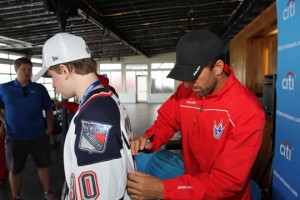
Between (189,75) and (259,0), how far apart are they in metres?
3.73

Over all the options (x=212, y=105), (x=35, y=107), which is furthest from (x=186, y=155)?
(x=35, y=107)

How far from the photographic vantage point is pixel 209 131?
1.35 metres

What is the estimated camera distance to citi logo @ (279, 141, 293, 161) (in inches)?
67.4

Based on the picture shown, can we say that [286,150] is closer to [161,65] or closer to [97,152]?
[97,152]

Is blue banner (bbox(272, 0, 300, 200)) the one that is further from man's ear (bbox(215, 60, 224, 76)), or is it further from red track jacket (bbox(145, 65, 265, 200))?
man's ear (bbox(215, 60, 224, 76))

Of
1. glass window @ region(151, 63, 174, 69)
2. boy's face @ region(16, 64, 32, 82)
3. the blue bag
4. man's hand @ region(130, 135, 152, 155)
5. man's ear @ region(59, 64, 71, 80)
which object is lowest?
the blue bag

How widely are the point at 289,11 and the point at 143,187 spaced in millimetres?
1503

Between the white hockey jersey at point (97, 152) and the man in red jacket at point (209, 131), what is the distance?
4.8 inches

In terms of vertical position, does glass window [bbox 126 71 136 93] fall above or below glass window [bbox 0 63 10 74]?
below

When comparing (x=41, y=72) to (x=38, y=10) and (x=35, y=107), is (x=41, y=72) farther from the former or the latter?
(x=38, y=10)

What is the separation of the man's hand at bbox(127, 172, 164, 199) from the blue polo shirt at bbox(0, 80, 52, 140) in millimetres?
2278

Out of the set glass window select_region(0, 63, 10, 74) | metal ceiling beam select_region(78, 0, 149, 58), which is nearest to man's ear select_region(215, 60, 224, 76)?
metal ceiling beam select_region(78, 0, 149, 58)

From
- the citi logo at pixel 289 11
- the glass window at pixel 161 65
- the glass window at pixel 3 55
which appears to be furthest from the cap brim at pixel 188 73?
the glass window at pixel 161 65

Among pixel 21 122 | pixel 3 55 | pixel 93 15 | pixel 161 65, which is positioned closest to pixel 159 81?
pixel 161 65
